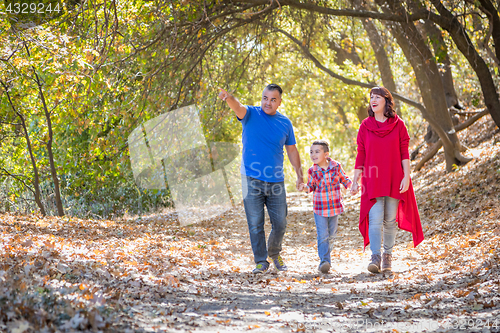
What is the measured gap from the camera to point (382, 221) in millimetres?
5309

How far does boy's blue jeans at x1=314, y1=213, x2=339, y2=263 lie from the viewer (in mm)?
5473

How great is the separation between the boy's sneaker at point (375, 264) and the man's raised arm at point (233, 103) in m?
2.21

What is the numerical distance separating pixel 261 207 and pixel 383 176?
142 centimetres

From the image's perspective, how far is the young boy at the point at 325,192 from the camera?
542cm

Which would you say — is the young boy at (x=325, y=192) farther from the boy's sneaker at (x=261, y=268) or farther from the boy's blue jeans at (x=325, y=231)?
the boy's sneaker at (x=261, y=268)

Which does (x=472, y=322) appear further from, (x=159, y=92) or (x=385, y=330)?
(x=159, y=92)

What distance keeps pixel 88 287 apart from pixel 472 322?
2.83 m

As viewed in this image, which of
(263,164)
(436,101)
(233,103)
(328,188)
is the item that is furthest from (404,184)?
(436,101)

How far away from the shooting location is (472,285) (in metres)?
4.20

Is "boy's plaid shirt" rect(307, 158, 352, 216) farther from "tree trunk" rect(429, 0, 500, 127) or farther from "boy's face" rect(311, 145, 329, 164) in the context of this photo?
"tree trunk" rect(429, 0, 500, 127)

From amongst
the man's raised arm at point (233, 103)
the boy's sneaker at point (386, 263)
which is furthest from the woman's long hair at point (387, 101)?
the boy's sneaker at point (386, 263)

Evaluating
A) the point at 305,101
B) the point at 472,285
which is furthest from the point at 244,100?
the point at 472,285

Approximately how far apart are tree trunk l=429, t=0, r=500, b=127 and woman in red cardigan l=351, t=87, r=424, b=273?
4.20 metres

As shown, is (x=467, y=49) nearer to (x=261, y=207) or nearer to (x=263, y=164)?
(x=263, y=164)
